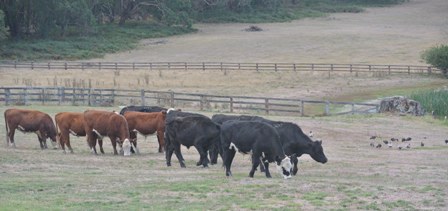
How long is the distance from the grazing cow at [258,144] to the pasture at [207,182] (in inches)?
14.0

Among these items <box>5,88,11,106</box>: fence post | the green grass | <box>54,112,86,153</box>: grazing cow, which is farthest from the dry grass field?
the green grass

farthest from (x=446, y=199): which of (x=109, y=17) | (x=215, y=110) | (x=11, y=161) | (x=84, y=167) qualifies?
(x=109, y=17)

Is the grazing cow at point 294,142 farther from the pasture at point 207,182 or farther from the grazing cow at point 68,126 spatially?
the grazing cow at point 68,126

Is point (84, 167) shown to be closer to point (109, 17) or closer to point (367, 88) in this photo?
point (367, 88)

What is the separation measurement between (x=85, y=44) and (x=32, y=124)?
63.5m

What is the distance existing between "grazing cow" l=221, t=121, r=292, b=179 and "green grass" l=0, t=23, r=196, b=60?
210 feet

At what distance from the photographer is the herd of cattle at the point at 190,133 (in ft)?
67.7

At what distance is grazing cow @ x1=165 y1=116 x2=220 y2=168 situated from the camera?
23062mm

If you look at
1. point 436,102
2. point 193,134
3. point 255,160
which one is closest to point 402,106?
point 436,102

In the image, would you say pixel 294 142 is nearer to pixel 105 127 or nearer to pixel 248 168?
pixel 248 168

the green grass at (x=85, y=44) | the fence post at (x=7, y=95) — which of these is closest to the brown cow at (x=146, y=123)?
the fence post at (x=7, y=95)

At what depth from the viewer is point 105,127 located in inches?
1019

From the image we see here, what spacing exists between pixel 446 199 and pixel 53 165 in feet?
31.7

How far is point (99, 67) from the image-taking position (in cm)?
7450
